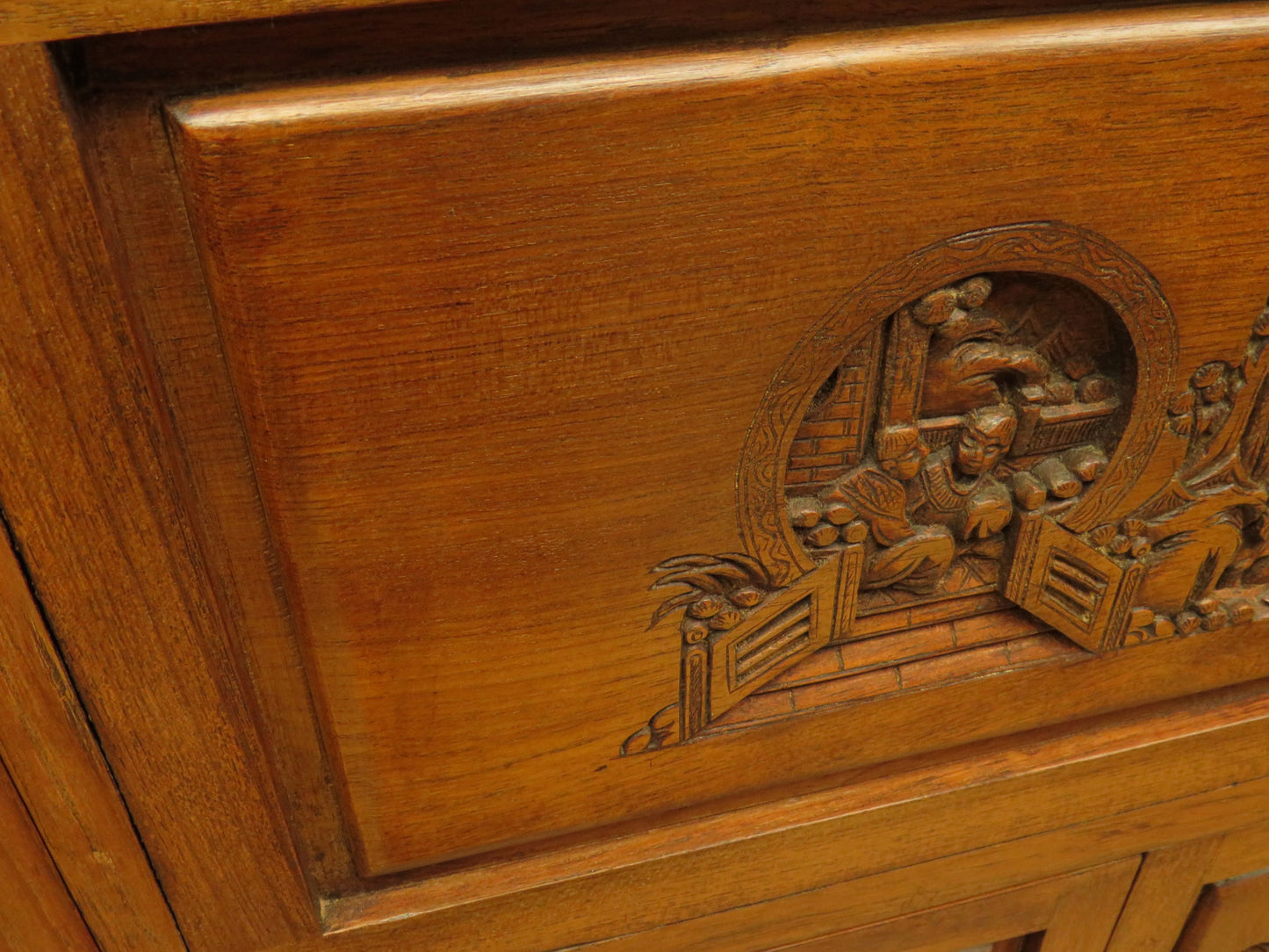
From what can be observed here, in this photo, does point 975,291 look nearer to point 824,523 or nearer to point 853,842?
point 824,523

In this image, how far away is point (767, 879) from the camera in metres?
0.62

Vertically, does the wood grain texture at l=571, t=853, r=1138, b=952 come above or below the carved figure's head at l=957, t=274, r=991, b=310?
below

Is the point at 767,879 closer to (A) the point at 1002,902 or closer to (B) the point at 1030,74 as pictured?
(A) the point at 1002,902

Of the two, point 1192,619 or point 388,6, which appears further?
point 1192,619

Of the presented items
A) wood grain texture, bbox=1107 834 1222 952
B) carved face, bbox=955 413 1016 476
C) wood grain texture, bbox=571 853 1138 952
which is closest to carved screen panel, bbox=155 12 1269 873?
carved face, bbox=955 413 1016 476

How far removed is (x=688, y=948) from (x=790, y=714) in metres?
0.20

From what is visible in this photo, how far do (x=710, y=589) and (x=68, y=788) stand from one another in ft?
0.95

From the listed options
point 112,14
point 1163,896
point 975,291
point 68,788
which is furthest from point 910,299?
point 1163,896

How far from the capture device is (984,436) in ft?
1.58

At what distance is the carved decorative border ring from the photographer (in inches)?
16.4

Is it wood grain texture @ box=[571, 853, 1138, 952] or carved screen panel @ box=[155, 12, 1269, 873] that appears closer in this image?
carved screen panel @ box=[155, 12, 1269, 873]

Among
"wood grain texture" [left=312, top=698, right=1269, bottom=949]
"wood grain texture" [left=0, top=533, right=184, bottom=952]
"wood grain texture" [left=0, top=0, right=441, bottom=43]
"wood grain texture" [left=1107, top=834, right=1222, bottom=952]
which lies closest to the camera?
"wood grain texture" [left=0, top=0, right=441, bottom=43]

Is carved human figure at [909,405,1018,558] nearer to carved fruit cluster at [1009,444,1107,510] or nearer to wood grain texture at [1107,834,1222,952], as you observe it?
carved fruit cluster at [1009,444,1107,510]

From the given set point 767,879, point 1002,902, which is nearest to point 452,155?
point 767,879
